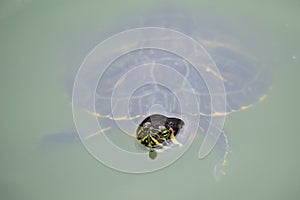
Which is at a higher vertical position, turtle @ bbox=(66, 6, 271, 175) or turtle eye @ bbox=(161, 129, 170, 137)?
turtle @ bbox=(66, 6, 271, 175)

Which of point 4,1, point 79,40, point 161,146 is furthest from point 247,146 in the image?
point 4,1

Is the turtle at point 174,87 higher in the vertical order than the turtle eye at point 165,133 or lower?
higher

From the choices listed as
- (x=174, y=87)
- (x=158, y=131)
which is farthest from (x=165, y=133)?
(x=174, y=87)

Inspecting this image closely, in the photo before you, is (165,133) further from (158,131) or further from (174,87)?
(174,87)

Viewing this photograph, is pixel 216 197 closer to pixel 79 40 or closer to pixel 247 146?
pixel 247 146
